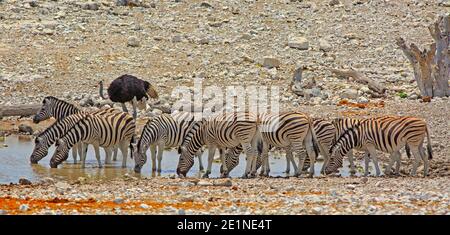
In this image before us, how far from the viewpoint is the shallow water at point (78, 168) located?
18.6 metres

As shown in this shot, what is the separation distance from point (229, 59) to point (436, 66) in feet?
20.8

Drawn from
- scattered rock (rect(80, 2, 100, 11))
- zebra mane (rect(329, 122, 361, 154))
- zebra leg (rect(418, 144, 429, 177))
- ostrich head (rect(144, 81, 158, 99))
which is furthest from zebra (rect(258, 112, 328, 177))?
scattered rock (rect(80, 2, 100, 11))

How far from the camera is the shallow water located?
18562 millimetres

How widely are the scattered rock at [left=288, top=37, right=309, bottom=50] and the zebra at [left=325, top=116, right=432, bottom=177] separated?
1364 cm

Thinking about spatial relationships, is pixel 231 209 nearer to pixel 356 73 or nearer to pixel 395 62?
pixel 356 73

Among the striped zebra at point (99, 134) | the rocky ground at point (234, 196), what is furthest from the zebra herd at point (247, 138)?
the rocky ground at point (234, 196)

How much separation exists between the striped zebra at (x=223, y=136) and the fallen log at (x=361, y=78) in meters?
9.48

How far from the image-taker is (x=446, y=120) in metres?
22.5

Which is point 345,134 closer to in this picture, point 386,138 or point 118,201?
point 386,138

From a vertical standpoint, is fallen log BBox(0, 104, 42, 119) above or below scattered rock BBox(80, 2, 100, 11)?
below

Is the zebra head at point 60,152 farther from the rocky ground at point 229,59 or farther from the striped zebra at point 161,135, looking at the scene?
the rocky ground at point 229,59

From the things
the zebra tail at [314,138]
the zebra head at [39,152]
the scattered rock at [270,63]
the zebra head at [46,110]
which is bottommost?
the zebra head at [39,152]

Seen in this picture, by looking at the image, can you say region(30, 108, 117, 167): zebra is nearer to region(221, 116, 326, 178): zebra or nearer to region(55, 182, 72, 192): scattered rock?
region(221, 116, 326, 178): zebra
